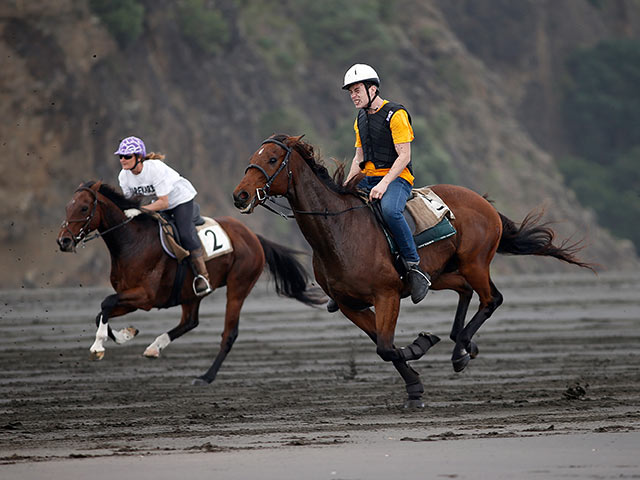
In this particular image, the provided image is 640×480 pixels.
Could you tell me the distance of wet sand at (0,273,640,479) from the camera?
7949 mm

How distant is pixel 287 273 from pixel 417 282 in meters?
5.55

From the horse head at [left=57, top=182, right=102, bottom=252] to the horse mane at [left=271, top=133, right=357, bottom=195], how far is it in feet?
10.9

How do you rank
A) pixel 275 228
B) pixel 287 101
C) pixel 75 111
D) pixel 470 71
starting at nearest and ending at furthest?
pixel 75 111
pixel 275 228
pixel 287 101
pixel 470 71

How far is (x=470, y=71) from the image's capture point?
2827 inches

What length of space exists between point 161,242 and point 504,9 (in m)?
77.4

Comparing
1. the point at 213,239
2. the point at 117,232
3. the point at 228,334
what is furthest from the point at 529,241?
the point at 117,232

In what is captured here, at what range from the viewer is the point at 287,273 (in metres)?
16.6

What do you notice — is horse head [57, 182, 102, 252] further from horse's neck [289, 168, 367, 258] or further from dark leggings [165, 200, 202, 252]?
horse's neck [289, 168, 367, 258]

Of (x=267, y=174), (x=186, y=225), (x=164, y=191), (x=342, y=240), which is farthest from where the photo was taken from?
(x=186, y=225)

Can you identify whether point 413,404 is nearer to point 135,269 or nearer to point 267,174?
point 267,174

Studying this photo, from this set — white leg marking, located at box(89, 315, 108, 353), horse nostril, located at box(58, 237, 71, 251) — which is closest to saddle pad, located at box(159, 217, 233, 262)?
horse nostril, located at box(58, 237, 71, 251)

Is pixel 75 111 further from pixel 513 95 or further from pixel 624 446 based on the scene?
pixel 513 95

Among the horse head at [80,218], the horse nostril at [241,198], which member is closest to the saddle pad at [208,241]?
the horse head at [80,218]

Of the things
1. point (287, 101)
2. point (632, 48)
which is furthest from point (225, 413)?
point (632, 48)
